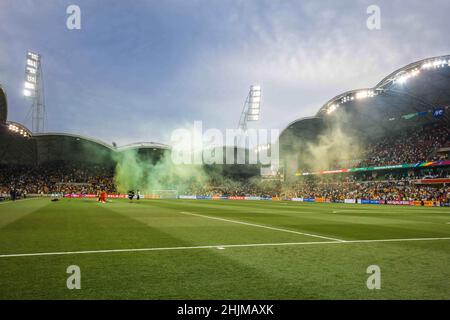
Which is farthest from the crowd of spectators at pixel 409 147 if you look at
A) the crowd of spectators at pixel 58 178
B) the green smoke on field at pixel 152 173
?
the crowd of spectators at pixel 58 178

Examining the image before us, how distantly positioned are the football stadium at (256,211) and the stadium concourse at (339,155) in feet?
0.95

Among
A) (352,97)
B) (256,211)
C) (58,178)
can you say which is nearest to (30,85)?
(58,178)

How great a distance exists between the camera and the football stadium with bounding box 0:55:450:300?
17.9 feet

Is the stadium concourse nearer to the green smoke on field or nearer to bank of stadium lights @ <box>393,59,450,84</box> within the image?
bank of stadium lights @ <box>393,59,450,84</box>

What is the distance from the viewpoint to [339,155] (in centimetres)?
7794

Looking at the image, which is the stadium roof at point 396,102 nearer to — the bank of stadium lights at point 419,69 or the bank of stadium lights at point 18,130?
the bank of stadium lights at point 419,69

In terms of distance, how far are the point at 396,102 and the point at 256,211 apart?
47.3m

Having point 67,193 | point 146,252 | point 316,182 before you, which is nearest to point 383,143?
point 316,182

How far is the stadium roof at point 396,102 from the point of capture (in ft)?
164

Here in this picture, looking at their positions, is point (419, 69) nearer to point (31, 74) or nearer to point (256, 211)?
point (256, 211)

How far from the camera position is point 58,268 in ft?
20.5

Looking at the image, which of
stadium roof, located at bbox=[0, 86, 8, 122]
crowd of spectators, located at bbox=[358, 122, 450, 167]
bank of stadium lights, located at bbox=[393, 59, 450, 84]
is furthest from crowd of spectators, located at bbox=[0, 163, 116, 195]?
bank of stadium lights, located at bbox=[393, 59, 450, 84]
